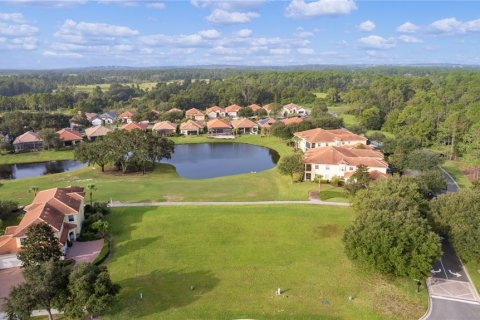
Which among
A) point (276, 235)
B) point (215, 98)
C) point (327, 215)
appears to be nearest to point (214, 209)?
point (276, 235)

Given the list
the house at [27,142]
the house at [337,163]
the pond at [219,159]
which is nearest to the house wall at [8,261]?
the pond at [219,159]

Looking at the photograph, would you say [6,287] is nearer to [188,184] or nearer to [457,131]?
[188,184]

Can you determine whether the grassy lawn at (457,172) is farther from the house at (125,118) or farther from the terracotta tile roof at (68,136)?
the house at (125,118)

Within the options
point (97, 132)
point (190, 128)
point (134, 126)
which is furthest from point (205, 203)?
point (134, 126)

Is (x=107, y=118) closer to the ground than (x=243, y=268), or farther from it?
farther from it

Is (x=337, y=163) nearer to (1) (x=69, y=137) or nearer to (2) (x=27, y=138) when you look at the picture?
(1) (x=69, y=137)

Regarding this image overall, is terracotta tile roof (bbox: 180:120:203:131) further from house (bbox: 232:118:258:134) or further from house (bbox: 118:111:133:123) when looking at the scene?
house (bbox: 118:111:133:123)
